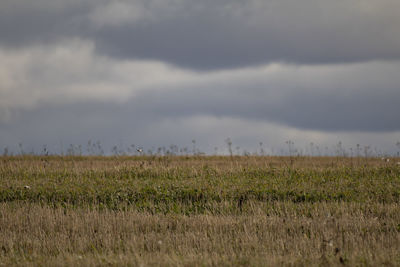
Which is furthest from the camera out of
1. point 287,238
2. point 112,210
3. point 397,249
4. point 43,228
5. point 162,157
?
point 162,157

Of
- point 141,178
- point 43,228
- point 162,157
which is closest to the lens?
point 43,228

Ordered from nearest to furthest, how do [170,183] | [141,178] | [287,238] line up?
[287,238] → [170,183] → [141,178]

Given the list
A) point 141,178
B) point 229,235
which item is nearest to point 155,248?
point 229,235

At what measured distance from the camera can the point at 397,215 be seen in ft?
39.2

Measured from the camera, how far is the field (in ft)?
28.0

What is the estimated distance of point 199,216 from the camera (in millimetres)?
11852

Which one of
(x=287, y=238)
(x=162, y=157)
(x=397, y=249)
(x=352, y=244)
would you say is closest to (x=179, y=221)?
(x=287, y=238)

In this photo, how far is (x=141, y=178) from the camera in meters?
17.5

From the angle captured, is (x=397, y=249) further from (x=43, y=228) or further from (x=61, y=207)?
(x=61, y=207)

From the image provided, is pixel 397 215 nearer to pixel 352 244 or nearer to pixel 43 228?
pixel 352 244

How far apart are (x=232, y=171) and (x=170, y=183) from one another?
3468 millimetres

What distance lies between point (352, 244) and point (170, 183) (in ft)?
25.4

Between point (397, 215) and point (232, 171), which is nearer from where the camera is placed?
point (397, 215)

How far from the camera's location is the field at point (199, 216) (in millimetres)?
8531
